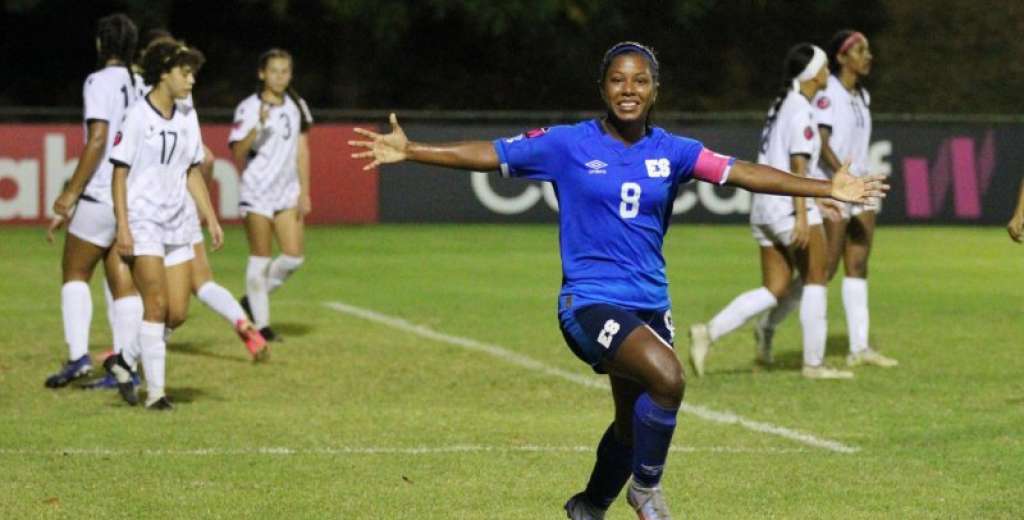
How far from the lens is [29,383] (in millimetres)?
12609

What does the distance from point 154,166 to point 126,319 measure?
1.34 metres

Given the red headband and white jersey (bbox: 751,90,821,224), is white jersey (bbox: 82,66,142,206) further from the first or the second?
the red headband

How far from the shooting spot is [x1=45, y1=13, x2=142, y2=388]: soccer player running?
11992 mm

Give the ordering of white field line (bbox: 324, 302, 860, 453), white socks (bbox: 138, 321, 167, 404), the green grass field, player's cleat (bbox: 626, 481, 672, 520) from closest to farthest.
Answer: player's cleat (bbox: 626, 481, 672, 520) < the green grass field < white field line (bbox: 324, 302, 860, 453) < white socks (bbox: 138, 321, 167, 404)

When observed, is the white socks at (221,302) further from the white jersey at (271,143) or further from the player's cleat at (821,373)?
the player's cleat at (821,373)

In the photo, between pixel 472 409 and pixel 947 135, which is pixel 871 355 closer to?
pixel 472 409

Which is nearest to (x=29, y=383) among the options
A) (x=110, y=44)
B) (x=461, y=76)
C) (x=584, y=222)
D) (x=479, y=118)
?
(x=110, y=44)

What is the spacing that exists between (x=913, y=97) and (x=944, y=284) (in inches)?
844

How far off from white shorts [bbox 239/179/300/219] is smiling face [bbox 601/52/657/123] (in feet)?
27.0

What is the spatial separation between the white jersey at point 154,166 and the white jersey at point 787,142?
3641 mm

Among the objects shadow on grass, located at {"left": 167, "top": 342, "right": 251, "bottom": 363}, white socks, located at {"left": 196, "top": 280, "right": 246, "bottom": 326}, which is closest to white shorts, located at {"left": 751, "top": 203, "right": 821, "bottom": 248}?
white socks, located at {"left": 196, "top": 280, "right": 246, "bottom": 326}

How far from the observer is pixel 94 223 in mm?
12148

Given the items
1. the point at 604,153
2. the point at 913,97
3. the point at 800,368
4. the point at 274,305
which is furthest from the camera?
the point at 913,97

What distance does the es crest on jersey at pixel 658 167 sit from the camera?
7457 millimetres
